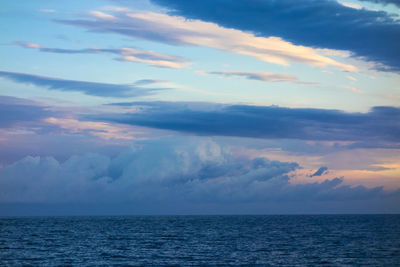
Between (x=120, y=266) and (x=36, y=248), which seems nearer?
(x=120, y=266)

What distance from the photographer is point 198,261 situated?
64.1 meters

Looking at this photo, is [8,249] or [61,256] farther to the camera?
[8,249]

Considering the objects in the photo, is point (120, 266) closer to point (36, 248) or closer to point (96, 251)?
point (96, 251)

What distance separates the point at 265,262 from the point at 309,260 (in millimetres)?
7212

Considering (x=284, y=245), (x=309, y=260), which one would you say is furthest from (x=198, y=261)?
(x=284, y=245)

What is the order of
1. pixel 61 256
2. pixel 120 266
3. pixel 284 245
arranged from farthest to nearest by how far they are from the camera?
pixel 284 245
pixel 61 256
pixel 120 266

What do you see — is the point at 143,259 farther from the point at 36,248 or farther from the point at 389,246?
the point at 389,246

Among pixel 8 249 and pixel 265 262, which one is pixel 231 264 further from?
pixel 8 249

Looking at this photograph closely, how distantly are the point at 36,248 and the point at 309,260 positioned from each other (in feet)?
158

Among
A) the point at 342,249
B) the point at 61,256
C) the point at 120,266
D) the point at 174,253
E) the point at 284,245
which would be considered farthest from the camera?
the point at 284,245

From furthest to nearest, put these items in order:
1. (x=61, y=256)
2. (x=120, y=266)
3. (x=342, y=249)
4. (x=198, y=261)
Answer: (x=342, y=249) → (x=61, y=256) → (x=198, y=261) → (x=120, y=266)

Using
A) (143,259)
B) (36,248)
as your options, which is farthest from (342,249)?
(36,248)

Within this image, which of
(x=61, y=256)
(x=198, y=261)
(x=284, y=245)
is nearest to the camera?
(x=198, y=261)

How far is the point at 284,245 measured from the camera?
85812mm
